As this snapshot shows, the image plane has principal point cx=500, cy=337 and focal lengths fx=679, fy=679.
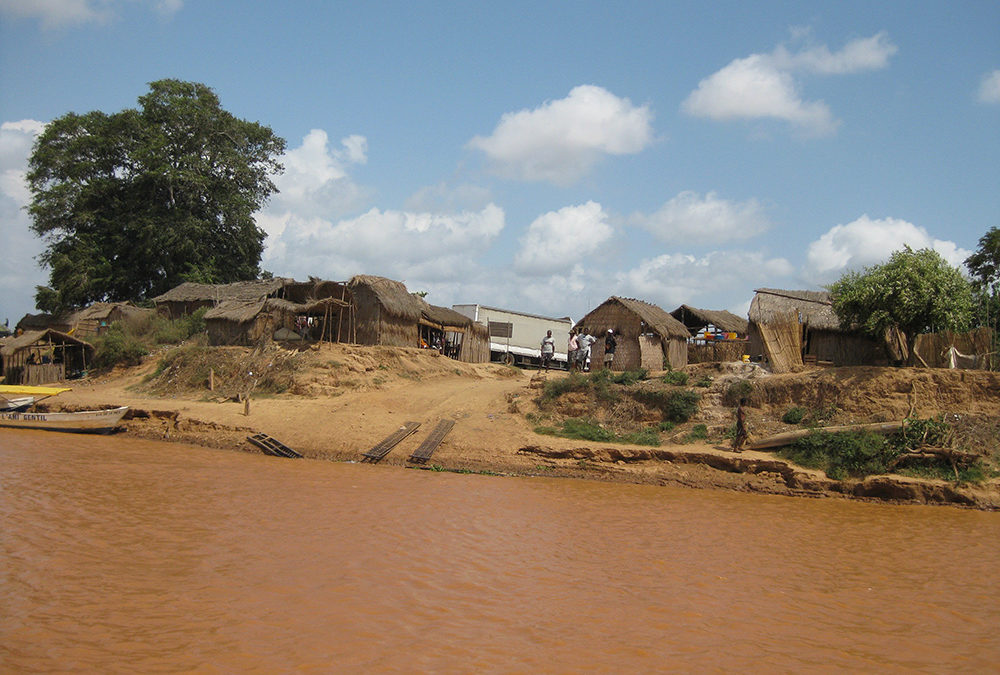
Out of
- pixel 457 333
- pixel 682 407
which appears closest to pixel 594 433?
pixel 682 407

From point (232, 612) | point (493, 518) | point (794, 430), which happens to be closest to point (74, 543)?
point (232, 612)

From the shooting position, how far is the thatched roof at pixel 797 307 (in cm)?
2047

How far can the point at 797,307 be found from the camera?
844 inches

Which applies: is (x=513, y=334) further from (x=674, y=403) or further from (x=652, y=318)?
(x=674, y=403)

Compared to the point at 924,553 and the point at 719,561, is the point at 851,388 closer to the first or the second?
the point at 924,553

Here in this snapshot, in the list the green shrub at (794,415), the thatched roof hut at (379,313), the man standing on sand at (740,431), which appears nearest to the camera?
the man standing on sand at (740,431)

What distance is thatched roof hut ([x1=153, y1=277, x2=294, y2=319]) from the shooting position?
31.2 metres

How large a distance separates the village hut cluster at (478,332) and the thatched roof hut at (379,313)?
37 mm

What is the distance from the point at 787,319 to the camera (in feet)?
63.8

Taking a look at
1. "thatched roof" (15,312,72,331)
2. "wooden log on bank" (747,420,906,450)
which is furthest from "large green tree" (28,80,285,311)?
"wooden log on bank" (747,420,906,450)

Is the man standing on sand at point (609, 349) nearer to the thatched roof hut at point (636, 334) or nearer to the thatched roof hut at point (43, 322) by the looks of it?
the thatched roof hut at point (636, 334)

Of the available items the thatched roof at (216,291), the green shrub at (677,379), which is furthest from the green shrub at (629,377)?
the thatched roof at (216,291)

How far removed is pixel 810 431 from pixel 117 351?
938 inches

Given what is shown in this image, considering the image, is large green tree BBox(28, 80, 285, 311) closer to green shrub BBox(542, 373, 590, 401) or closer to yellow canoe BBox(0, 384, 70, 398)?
yellow canoe BBox(0, 384, 70, 398)
